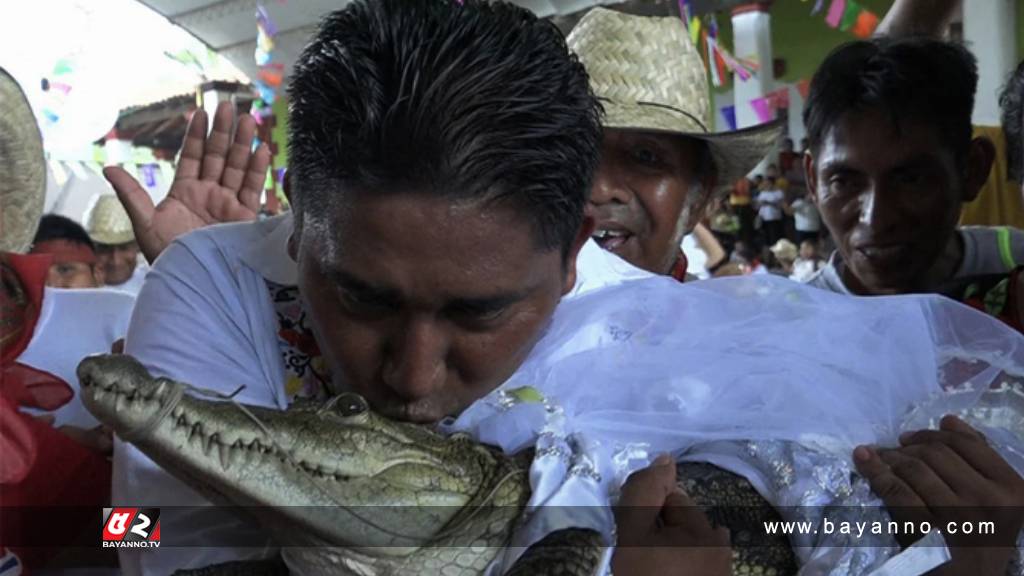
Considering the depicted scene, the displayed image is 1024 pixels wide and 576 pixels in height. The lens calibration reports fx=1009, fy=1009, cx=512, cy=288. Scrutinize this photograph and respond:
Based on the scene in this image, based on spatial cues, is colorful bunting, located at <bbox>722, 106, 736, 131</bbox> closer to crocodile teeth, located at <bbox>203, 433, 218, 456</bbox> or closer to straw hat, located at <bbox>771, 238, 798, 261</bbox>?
straw hat, located at <bbox>771, 238, 798, 261</bbox>

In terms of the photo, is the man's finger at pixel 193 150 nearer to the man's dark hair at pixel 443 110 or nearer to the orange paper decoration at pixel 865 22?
the man's dark hair at pixel 443 110

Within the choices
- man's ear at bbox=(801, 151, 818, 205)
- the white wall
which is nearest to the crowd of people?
man's ear at bbox=(801, 151, 818, 205)

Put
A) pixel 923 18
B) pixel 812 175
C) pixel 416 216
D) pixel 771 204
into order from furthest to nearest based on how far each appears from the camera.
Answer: pixel 771 204, pixel 923 18, pixel 812 175, pixel 416 216

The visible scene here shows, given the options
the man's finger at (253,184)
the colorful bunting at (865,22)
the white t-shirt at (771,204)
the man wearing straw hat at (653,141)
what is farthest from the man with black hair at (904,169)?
the white t-shirt at (771,204)

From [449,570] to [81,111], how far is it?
878cm

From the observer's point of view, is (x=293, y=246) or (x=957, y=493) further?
(x=293, y=246)

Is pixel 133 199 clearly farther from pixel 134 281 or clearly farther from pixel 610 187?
pixel 134 281

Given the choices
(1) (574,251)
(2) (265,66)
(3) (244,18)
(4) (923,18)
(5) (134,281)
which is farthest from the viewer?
(5) (134,281)

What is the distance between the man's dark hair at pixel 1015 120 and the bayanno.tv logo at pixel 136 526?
5.94 feet

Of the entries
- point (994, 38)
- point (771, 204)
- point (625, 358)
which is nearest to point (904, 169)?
point (625, 358)

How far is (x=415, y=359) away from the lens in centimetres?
109

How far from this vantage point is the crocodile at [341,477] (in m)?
0.85

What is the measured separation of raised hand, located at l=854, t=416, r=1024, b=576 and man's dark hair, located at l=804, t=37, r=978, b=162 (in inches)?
46.5

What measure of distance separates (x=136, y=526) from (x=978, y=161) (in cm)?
198
